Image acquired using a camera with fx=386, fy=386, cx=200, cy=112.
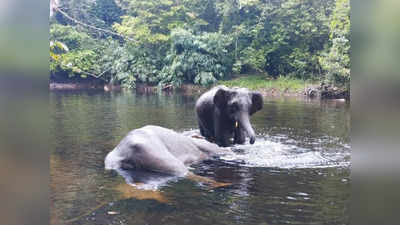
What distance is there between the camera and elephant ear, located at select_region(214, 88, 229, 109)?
8359 millimetres

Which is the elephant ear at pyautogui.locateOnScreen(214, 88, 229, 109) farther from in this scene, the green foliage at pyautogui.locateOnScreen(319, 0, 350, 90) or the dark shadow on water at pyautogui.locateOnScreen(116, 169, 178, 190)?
the green foliage at pyautogui.locateOnScreen(319, 0, 350, 90)

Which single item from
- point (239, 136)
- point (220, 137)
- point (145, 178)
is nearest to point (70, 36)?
point (220, 137)

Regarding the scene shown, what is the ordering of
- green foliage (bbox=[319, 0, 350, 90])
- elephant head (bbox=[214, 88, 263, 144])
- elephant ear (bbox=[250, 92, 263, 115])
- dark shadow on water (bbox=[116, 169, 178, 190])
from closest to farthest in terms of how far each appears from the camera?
dark shadow on water (bbox=[116, 169, 178, 190]) → elephant head (bbox=[214, 88, 263, 144]) → elephant ear (bbox=[250, 92, 263, 115]) → green foliage (bbox=[319, 0, 350, 90])

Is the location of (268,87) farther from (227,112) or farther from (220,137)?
(227,112)

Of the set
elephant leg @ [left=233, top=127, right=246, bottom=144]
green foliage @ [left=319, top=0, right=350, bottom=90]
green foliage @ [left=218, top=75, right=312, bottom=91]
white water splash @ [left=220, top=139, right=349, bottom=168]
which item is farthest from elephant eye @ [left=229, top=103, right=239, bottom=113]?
green foliage @ [left=218, top=75, right=312, bottom=91]

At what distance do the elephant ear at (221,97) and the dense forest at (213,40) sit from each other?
690 inches

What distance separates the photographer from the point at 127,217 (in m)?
3.99

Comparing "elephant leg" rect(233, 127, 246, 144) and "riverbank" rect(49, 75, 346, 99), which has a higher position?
"riverbank" rect(49, 75, 346, 99)

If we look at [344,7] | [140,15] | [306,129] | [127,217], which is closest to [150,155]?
[127,217]

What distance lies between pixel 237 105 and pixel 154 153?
2.61 m

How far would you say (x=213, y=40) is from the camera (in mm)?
28000
